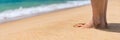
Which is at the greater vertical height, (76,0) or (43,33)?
(43,33)

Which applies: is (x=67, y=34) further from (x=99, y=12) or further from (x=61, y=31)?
(x=99, y=12)

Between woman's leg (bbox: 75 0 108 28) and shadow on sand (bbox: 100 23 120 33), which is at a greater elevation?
woman's leg (bbox: 75 0 108 28)

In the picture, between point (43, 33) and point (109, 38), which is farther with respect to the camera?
point (43, 33)

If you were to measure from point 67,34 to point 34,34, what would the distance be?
0.38 meters

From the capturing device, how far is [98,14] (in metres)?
3.75

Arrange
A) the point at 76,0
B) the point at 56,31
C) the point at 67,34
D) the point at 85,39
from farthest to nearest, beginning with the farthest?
the point at 76,0
the point at 56,31
the point at 67,34
the point at 85,39

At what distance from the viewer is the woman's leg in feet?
12.0

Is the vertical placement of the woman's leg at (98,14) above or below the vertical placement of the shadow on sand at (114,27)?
above

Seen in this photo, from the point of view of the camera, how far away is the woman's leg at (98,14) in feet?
12.0

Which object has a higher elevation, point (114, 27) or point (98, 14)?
point (98, 14)

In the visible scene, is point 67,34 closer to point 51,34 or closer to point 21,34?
point 51,34

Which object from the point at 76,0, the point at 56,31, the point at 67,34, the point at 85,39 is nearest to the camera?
the point at 85,39

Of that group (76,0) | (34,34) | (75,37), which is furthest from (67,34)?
(76,0)

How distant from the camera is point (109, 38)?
10.8 feet
